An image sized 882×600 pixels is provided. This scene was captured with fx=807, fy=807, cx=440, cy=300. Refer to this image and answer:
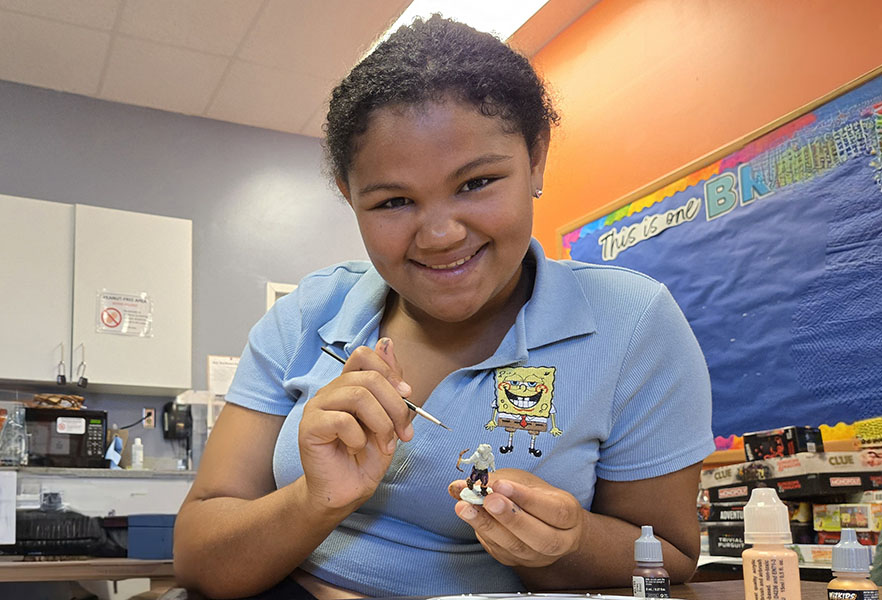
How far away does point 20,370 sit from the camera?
3.85 m

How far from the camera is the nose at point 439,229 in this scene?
95 centimetres

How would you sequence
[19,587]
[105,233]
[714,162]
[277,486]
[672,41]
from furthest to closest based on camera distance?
[105,233] → [19,587] → [672,41] → [714,162] → [277,486]

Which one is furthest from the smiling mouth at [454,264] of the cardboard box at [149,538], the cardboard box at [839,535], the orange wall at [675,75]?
the cardboard box at [149,538]

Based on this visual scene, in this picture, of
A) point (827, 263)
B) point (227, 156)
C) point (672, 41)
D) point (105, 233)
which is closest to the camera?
point (827, 263)

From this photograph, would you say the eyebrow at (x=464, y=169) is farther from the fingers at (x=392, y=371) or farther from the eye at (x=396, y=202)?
the fingers at (x=392, y=371)

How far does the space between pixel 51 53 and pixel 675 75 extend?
296 cm

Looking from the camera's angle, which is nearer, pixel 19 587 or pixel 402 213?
pixel 402 213

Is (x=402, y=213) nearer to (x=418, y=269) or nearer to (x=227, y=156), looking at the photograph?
(x=418, y=269)

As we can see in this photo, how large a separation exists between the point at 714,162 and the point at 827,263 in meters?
0.60

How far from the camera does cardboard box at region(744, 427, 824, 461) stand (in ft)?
6.16

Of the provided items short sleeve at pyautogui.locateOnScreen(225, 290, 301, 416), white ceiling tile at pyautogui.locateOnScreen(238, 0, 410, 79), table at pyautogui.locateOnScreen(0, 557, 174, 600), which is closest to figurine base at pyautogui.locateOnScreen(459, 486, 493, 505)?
short sleeve at pyautogui.locateOnScreen(225, 290, 301, 416)

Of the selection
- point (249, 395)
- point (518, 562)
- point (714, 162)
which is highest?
point (714, 162)

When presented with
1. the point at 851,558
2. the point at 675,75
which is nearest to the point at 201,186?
the point at 675,75

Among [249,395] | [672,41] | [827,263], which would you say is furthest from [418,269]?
[672,41]
